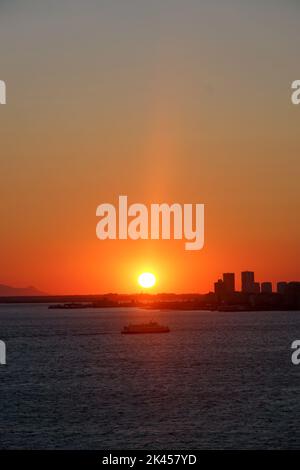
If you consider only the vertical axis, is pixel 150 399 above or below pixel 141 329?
below

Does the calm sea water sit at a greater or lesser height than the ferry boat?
lesser

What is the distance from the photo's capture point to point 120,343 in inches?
6280

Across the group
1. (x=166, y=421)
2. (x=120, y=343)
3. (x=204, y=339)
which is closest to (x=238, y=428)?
(x=166, y=421)

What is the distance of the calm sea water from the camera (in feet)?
195

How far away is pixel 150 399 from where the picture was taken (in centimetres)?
7700

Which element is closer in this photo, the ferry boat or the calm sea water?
the calm sea water

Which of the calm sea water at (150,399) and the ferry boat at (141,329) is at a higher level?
the ferry boat at (141,329)

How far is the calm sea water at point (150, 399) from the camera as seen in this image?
59.4 meters

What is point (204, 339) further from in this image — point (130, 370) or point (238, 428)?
point (238, 428)

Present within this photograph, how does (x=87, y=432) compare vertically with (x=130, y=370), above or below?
below

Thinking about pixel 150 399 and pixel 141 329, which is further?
pixel 141 329
